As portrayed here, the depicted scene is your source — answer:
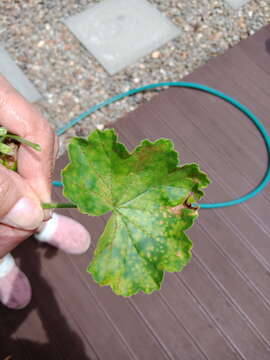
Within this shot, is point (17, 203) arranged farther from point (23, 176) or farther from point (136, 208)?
point (136, 208)

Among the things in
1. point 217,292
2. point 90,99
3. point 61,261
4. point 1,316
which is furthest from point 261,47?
point 1,316

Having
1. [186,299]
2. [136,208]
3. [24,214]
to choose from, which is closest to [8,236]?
[24,214]

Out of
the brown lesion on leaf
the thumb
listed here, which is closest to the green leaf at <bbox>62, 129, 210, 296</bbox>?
the brown lesion on leaf

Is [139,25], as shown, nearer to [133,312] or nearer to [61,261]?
[61,261]

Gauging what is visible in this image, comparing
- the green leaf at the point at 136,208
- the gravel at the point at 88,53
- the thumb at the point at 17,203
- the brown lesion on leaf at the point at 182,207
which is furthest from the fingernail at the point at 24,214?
the gravel at the point at 88,53

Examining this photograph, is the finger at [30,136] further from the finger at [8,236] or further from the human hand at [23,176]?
the finger at [8,236]

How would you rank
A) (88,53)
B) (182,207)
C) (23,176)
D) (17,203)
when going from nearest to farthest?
(182,207) < (17,203) < (23,176) < (88,53)
